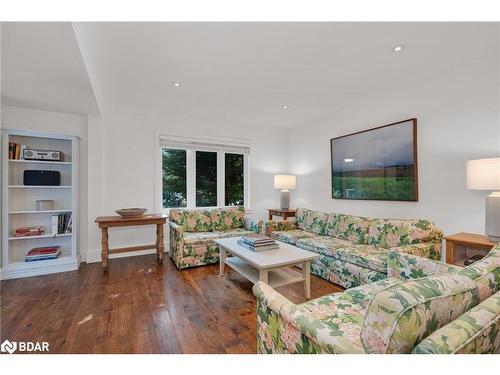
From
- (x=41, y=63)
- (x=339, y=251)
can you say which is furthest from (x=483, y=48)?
(x=41, y=63)

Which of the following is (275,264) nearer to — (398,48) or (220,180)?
(398,48)

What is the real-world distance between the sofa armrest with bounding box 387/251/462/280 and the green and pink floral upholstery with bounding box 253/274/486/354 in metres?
0.61

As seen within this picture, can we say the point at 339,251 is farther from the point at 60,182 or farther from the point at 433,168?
the point at 60,182

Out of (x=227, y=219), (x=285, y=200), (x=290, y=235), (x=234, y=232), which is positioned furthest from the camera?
(x=285, y=200)

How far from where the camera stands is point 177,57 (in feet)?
7.56

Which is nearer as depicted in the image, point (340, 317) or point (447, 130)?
point (340, 317)

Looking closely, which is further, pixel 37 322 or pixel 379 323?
pixel 37 322

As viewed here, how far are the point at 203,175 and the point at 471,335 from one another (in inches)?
160

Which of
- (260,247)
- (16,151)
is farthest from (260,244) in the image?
(16,151)

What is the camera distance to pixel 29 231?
9.84 feet

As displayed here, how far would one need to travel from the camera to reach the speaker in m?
2.92
